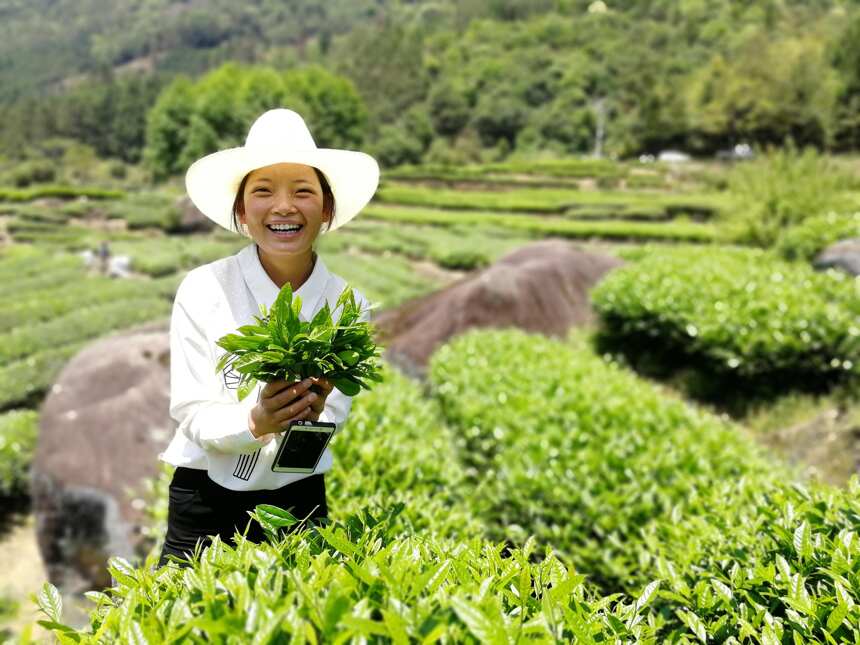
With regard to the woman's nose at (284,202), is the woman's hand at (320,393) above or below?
below

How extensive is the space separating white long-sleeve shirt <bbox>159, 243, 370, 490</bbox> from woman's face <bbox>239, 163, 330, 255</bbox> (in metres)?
0.10

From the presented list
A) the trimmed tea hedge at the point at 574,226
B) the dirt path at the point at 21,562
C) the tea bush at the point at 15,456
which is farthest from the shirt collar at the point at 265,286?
the trimmed tea hedge at the point at 574,226

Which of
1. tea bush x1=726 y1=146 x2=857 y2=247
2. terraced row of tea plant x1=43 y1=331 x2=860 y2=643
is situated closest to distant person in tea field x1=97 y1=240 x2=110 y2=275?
terraced row of tea plant x1=43 y1=331 x2=860 y2=643

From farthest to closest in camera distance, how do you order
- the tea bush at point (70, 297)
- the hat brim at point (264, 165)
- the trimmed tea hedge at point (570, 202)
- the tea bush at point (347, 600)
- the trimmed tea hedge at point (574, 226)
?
1. the trimmed tea hedge at point (570, 202)
2. the trimmed tea hedge at point (574, 226)
3. the tea bush at point (70, 297)
4. the hat brim at point (264, 165)
5. the tea bush at point (347, 600)

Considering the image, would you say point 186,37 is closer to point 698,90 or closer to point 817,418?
point 698,90

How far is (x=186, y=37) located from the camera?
6432 inches

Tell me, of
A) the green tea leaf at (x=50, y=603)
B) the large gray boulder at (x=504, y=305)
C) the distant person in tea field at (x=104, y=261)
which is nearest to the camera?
the green tea leaf at (x=50, y=603)

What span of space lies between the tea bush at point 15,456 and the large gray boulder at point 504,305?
3.94 meters

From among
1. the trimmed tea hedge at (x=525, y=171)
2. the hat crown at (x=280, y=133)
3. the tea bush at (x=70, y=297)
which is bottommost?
the tea bush at (x=70, y=297)

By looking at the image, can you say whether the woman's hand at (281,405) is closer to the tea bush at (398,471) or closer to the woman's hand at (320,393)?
the woman's hand at (320,393)

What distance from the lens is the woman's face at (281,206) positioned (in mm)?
1954

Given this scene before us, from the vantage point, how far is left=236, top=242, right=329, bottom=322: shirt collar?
1983 millimetres

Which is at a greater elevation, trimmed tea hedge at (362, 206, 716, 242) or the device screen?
the device screen

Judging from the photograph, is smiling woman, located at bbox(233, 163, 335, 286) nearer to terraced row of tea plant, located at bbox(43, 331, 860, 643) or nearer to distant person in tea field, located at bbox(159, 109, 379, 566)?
distant person in tea field, located at bbox(159, 109, 379, 566)
